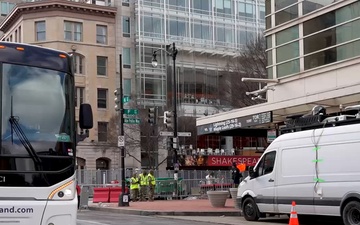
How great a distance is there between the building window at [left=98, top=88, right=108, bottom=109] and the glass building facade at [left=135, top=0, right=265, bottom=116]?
12.2ft

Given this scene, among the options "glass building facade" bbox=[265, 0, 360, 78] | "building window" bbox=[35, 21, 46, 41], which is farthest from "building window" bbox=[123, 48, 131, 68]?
"glass building facade" bbox=[265, 0, 360, 78]

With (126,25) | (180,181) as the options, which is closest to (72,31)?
(126,25)

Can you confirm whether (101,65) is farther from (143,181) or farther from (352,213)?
(352,213)

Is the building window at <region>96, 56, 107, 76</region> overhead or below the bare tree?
overhead

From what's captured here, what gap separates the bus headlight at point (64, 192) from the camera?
8.54 m

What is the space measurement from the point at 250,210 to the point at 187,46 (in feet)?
149

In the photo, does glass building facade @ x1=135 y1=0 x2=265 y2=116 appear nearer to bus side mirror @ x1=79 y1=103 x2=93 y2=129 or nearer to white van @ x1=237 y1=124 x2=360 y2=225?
white van @ x1=237 y1=124 x2=360 y2=225

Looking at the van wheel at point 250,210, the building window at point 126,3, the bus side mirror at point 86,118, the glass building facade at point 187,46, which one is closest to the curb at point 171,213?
the van wheel at point 250,210

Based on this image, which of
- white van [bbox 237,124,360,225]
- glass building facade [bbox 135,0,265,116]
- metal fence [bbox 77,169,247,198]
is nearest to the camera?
white van [bbox 237,124,360,225]

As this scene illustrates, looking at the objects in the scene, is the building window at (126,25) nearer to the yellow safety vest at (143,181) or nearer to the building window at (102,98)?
the building window at (102,98)

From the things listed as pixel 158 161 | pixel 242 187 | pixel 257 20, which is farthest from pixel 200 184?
pixel 257 20

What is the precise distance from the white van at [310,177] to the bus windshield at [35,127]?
27.5ft

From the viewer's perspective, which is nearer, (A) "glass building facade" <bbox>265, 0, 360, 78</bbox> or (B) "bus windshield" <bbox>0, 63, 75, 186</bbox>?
(B) "bus windshield" <bbox>0, 63, 75, 186</bbox>

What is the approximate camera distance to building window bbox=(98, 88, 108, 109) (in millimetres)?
60722
